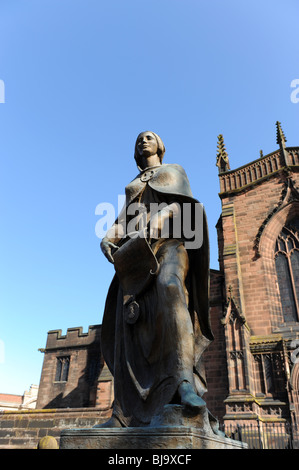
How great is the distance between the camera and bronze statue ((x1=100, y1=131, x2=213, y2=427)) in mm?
2408

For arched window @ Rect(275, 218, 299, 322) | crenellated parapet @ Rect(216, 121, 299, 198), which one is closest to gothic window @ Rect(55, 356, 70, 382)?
crenellated parapet @ Rect(216, 121, 299, 198)

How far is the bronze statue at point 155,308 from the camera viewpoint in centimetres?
241

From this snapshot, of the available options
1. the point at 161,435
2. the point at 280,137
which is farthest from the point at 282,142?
the point at 161,435

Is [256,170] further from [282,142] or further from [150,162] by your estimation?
[150,162]

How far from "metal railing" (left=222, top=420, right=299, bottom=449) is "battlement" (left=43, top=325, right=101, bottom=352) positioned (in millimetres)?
15320

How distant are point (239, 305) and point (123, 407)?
13.9 meters

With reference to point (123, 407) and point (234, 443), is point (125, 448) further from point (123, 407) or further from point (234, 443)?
point (234, 443)

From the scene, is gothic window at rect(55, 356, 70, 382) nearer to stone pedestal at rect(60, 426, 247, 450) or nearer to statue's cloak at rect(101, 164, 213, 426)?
statue's cloak at rect(101, 164, 213, 426)

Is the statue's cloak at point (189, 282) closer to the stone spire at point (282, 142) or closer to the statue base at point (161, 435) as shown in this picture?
the statue base at point (161, 435)

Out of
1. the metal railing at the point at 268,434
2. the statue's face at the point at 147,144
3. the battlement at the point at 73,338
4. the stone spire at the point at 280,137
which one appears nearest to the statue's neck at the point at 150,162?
the statue's face at the point at 147,144

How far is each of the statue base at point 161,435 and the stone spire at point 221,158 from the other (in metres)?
18.7

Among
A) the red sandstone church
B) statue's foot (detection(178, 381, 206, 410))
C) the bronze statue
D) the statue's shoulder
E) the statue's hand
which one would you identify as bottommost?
statue's foot (detection(178, 381, 206, 410))

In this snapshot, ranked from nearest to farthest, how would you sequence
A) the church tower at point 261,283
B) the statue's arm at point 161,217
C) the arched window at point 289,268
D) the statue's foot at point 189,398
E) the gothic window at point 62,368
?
the statue's foot at point 189,398 < the statue's arm at point 161,217 < the church tower at point 261,283 < the arched window at point 289,268 < the gothic window at point 62,368

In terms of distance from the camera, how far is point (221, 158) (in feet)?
66.7
